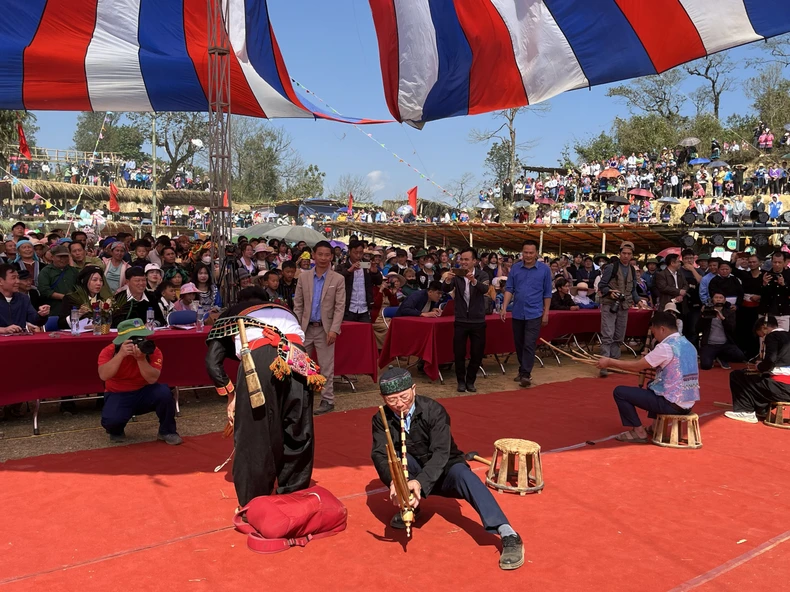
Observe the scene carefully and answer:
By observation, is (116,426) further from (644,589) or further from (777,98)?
(777,98)

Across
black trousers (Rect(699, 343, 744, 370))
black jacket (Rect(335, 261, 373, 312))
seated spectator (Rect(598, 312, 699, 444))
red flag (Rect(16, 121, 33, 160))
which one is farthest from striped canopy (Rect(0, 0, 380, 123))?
red flag (Rect(16, 121, 33, 160))

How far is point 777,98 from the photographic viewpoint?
3525 centimetres

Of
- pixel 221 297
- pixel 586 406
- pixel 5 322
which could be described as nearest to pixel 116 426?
pixel 5 322

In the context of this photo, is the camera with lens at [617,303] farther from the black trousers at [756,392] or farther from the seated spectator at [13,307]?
the seated spectator at [13,307]

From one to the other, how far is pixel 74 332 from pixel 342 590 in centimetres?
385

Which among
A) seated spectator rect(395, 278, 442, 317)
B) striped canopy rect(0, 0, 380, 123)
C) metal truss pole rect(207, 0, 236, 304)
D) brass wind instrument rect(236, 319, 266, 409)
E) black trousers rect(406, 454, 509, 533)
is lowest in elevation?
black trousers rect(406, 454, 509, 533)

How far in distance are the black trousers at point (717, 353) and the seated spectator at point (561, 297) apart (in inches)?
73.5

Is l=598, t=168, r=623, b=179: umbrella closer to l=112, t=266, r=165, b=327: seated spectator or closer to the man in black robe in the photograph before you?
l=112, t=266, r=165, b=327: seated spectator

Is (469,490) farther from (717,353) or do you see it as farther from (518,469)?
(717,353)

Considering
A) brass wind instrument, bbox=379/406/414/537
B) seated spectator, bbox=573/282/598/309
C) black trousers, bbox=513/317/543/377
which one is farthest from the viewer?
seated spectator, bbox=573/282/598/309

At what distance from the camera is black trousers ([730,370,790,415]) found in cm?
625

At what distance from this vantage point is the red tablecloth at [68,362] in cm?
547

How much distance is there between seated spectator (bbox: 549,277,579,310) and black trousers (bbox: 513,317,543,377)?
7.13ft

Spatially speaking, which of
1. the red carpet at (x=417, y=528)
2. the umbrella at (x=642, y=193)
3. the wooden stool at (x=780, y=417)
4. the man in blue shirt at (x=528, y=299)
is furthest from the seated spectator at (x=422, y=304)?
the umbrella at (x=642, y=193)
